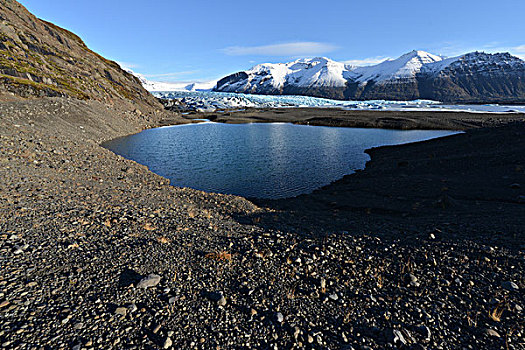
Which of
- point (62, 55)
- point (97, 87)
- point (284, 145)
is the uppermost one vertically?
point (62, 55)

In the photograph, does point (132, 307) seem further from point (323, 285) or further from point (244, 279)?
point (323, 285)

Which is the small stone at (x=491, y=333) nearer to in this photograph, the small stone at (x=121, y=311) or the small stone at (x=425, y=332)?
the small stone at (x=425, y=332)

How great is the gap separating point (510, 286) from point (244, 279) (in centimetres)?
820

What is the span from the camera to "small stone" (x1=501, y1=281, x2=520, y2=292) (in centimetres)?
762

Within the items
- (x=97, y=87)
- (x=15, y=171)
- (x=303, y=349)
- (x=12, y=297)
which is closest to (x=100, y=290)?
(x=12, y=297)

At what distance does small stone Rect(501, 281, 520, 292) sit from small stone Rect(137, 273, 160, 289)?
1056cm

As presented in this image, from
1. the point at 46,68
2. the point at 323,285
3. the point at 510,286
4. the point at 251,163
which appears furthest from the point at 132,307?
the point at 46,68

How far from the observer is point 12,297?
20.1 ft

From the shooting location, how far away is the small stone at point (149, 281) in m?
7.24

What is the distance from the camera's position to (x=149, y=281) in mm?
7418

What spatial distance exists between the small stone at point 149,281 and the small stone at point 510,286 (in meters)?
10.6

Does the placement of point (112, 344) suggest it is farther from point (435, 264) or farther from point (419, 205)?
point (419, 205)

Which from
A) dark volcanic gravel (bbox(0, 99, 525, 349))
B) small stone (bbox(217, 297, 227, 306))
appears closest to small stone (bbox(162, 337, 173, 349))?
dark volcanic gravel (bbox(0, 99, 525, 349))

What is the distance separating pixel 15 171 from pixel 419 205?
26851 mm
